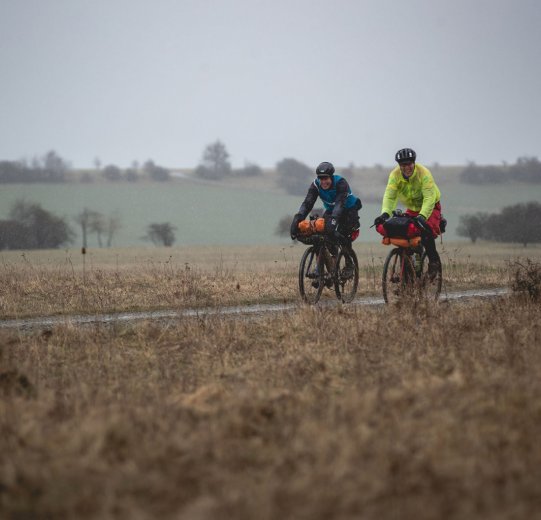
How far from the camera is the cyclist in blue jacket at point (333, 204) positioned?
11.6m

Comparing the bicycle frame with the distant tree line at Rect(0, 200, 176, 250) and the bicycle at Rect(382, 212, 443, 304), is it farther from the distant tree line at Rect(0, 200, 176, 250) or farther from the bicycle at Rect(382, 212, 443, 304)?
the distant tree line at Rect(0, 200, 176, 250)

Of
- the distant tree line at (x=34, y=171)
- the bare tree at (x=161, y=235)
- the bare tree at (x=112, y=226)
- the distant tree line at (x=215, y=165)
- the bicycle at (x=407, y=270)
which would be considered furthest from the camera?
the distant tree line at (x=215, y=165)

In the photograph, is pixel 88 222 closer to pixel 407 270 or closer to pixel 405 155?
pixel 407 270

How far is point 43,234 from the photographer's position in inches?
2618

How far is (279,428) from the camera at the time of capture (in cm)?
486

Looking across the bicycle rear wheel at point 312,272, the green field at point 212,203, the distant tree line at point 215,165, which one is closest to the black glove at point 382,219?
the bicycle rear wheel at point 312,272

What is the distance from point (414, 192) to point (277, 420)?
7.18 meters

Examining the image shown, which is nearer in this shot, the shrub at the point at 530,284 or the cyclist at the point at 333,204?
the shrub at the point at 530,284

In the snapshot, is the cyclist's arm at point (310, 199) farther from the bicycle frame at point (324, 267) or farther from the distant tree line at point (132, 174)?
the distant tree line at point (132, 174)

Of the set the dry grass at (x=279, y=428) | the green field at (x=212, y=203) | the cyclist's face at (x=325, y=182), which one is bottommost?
the dry grass at (x=279, y=428)

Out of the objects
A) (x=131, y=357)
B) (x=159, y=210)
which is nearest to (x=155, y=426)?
(x=131, y=357)

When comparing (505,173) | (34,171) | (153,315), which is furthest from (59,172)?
(153,315)

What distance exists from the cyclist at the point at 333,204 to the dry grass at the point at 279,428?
3522 mm

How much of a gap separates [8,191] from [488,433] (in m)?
91.8
